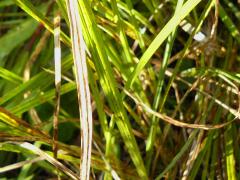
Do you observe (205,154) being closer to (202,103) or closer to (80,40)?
(202,103)

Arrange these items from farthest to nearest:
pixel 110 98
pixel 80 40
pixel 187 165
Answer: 1. pixel 187 165
2. pixel 110 98
3. pixel 80 40

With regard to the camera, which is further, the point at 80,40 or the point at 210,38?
the point at 210,38

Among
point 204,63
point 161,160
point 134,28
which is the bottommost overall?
point 161,160

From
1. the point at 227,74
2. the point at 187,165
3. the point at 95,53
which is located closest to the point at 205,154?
the point at 187,165

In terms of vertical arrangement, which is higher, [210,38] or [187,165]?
[210,38]

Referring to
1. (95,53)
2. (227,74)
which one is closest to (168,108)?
(227,74)

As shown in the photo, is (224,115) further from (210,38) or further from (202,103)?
(210,38)

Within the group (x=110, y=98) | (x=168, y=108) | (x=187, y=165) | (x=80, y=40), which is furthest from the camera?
(x=168, y=108)
